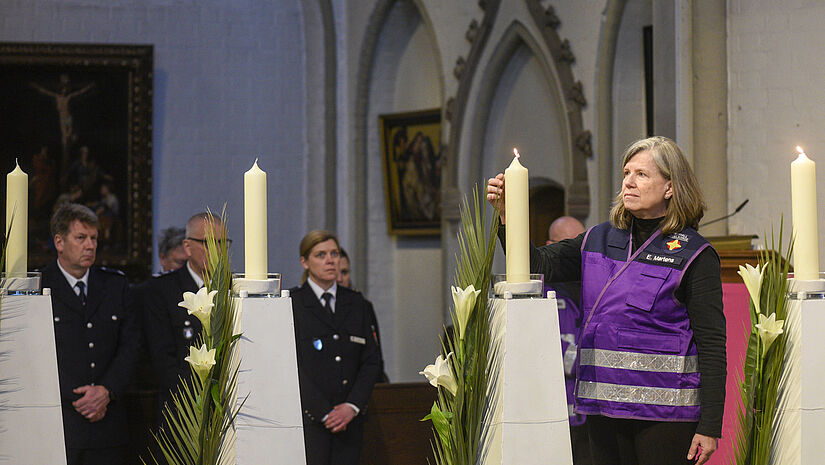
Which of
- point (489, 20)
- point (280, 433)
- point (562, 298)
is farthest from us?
point (489, 20)

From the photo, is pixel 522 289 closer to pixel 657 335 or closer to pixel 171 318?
pixel 657 335

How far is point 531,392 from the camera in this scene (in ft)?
7.48

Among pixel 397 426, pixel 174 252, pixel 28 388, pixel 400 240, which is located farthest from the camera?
pixel 400 240

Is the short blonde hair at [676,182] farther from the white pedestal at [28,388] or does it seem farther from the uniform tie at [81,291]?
the uniform tie at [81,291]

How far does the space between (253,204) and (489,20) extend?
5941 mm

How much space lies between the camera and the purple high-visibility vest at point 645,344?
2.71 meters

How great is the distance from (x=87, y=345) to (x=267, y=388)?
7.12 ft

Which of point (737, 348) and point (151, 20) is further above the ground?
point (151, 20)

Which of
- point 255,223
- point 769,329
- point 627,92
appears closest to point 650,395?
point 769,329

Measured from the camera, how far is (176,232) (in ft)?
23.0

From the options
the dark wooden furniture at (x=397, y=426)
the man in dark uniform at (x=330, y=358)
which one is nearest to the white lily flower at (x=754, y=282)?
the man in dark uniform at (x=330, y=358)

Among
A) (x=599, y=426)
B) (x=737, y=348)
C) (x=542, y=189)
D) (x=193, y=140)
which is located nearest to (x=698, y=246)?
(x=599, y=426)

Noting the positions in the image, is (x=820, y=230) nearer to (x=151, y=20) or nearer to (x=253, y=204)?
(x=253, y=204)

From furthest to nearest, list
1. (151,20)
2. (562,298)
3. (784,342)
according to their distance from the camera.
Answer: (151,20) < (562,298) < (784,342)
